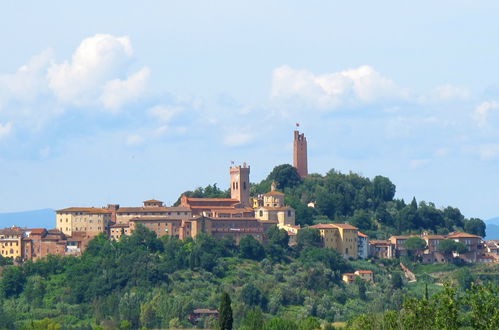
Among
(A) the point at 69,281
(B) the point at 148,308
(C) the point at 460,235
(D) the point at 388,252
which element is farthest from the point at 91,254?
(C) the point at 460,235

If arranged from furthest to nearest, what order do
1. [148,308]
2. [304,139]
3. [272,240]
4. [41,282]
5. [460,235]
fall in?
[304,139] < [460,235] < [272,240] < [41,282] < [148,308]

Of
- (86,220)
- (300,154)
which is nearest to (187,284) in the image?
(86,220)

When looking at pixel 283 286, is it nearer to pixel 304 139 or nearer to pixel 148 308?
pixel 148 308

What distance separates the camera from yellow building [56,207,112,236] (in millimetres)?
112438

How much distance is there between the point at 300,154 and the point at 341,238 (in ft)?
70.7

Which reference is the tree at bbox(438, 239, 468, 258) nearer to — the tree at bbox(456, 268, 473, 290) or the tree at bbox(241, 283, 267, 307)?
the tree at bbox(456, 268, 473, 290)

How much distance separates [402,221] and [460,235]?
296 inches

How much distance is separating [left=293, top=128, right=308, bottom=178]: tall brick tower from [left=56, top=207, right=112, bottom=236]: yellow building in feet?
92.3

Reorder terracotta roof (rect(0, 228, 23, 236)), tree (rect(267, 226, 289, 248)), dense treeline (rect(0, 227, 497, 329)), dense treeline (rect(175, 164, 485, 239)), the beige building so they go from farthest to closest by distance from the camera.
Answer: dense treeline (rect(175, 164, 485, 239)), the beige building, tree (rect(267, 226, 289, 248)), terracotta roof (rect(0, 228, 23, 236)), dense treeline (rect(0, 227, 497, 329))

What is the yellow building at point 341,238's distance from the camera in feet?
381

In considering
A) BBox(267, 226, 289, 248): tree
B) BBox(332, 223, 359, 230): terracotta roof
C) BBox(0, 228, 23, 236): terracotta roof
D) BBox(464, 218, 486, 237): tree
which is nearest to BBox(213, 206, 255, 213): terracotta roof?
BBox(267, 226, 289, 248): tree

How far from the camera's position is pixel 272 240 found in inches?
4451

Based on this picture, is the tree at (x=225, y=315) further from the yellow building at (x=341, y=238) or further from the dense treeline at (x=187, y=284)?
the yellow building at (x=341, y=238)

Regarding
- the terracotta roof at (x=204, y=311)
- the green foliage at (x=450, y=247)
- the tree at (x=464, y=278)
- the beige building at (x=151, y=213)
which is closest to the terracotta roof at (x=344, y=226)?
the green foliage at (x=450, y=247)
